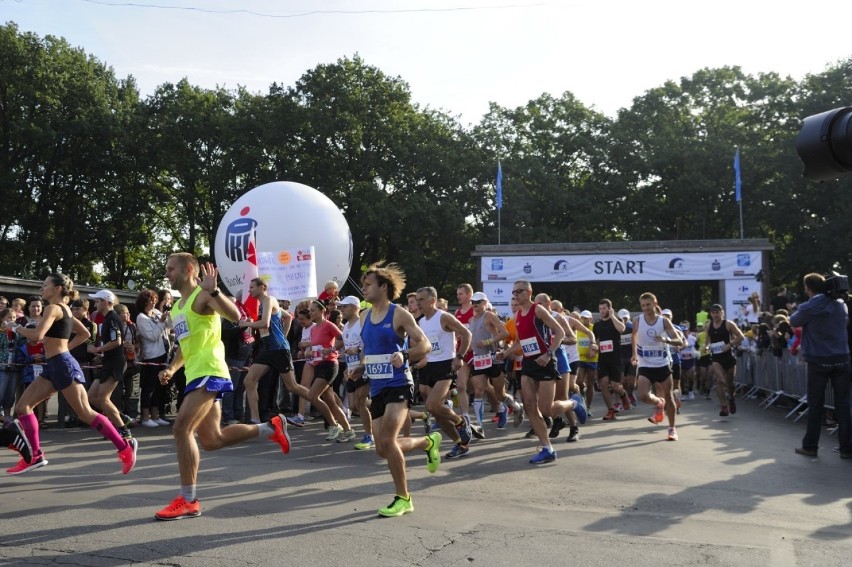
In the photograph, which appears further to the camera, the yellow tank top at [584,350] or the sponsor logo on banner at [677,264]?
the sponsor logo on banner at [677,264]

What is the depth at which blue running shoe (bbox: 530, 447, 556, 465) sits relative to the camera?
9.41 m

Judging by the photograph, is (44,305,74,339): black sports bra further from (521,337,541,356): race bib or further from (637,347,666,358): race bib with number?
(637,347,666,358): race bib with number

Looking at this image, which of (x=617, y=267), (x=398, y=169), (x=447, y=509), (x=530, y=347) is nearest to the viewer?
(x=447, y=509)

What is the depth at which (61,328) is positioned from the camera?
8.45m

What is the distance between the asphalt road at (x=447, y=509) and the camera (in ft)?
17.5

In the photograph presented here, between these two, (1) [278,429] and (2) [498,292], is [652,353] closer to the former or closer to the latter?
(1) [278,429]

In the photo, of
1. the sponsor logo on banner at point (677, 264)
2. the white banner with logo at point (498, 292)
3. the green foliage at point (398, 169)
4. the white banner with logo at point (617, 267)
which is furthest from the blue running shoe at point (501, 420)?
the green foliage at point (398, 169)

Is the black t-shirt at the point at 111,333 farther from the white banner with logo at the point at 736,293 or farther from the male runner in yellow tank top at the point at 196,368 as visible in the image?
the white banner with logo at the point at 736,293

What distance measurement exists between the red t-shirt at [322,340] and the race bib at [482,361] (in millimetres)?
1953

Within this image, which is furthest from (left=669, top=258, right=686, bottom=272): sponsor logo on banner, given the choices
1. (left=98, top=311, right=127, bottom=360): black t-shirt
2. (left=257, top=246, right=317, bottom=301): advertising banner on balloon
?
(left=98, top=311, right=127, bottom=360): black t-shirt

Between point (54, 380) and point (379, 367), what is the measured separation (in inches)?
141

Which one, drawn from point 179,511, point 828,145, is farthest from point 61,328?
point 828,145

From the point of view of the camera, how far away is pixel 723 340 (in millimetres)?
15578

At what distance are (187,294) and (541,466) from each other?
4.48 metres
